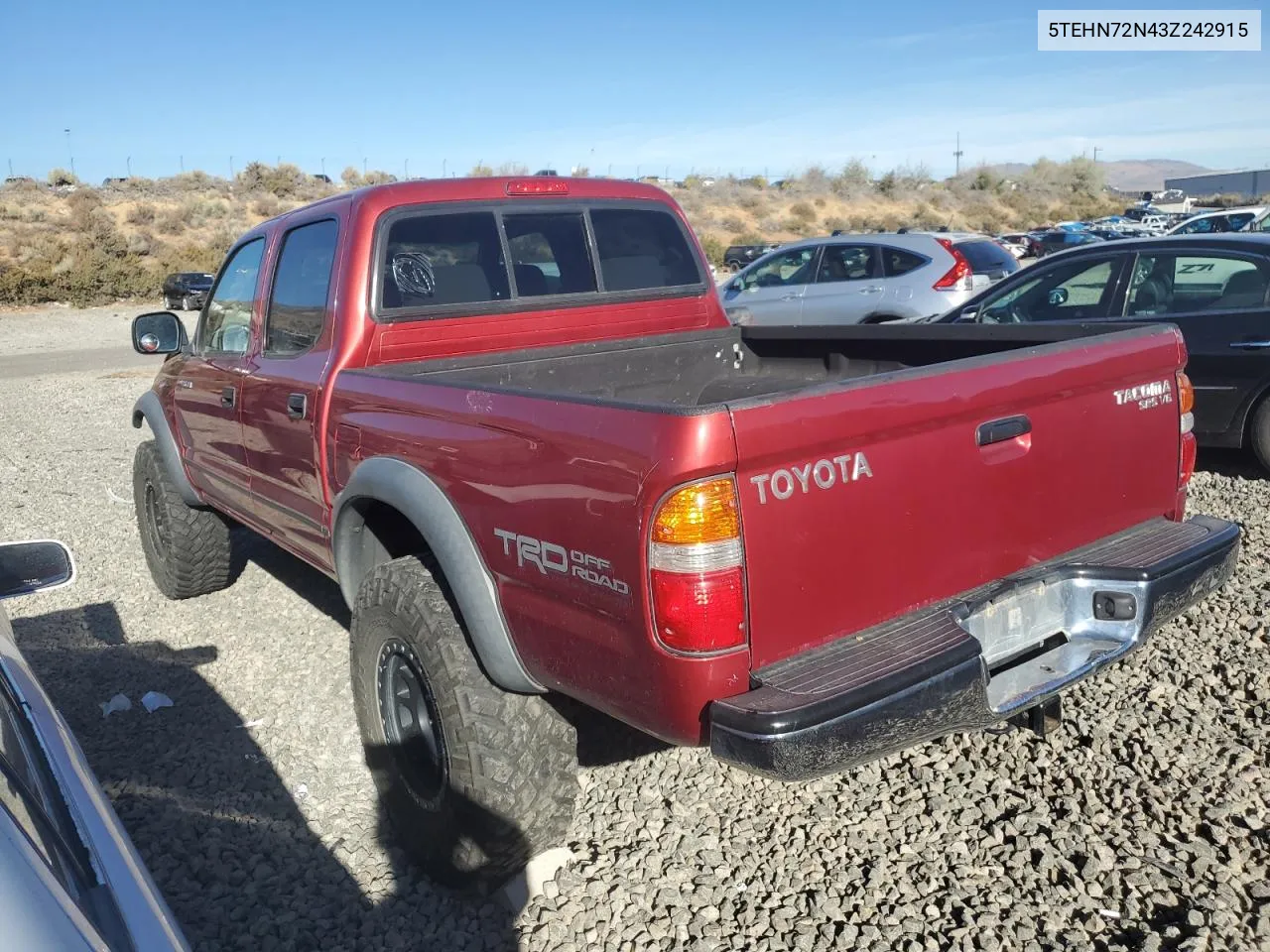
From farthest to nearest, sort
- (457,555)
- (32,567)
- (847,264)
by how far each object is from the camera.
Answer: (847,264), (457,555), (32,567)

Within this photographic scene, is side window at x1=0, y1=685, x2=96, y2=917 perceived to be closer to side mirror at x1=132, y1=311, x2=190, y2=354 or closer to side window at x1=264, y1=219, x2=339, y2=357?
side window at x1=264, y1=219, x2=339, y2=357

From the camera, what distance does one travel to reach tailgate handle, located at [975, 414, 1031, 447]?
2623 millimetres

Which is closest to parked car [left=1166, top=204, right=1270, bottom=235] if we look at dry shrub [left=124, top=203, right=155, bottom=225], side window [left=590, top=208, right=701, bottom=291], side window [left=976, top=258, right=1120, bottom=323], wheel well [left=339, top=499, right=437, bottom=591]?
side window [left=976, top=258, right=1120, bottom=323]

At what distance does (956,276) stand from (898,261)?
27.1 inches

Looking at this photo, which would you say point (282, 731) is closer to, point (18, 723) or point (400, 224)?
point (400, 224)

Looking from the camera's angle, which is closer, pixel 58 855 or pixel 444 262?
pixel 58 855

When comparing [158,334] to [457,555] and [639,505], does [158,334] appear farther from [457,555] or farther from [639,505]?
[639,505]

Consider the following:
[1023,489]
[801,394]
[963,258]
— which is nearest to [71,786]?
[801,394]

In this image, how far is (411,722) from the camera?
3146 mm

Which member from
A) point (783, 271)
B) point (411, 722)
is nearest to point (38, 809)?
point (411, 722)

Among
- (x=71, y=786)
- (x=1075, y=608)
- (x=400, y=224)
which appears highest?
(x=400, y=224)

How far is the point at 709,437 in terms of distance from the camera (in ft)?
7.01

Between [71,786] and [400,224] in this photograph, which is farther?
[400,224]

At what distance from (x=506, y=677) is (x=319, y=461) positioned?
1.29m
